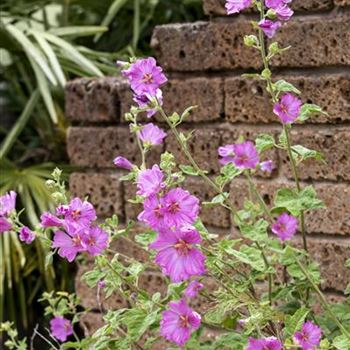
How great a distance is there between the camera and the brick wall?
2.08 m

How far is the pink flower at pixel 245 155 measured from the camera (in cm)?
154

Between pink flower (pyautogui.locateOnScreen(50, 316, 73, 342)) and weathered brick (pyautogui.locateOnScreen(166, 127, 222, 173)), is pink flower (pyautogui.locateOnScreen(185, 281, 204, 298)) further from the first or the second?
weathered brick (pyautogui.locateOnScreen(166, 127, 222, 173))

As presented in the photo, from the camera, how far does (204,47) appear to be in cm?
233

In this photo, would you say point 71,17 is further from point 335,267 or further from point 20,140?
point 335,267

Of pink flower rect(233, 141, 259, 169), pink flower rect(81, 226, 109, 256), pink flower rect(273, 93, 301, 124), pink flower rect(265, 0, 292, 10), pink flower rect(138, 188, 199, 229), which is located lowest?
pink flower rect(81, 226, 109, 256)

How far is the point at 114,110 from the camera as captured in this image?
2576 mm

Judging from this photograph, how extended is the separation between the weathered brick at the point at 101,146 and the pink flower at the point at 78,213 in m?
0.89

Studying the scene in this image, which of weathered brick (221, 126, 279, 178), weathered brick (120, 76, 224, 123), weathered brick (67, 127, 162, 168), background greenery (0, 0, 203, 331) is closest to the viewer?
weathered brick (221, 126, 279, 178)

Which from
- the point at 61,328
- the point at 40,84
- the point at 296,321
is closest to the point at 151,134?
the point at 296,321

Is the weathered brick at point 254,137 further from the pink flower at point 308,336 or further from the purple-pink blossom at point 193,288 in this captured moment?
the pink flower at point 308,336

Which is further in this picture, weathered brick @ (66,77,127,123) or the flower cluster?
weathered brick @ (66,77,127,123)

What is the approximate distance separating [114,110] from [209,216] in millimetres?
413

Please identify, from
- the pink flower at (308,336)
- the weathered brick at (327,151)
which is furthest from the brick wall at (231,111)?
the pink flower at (308,336)

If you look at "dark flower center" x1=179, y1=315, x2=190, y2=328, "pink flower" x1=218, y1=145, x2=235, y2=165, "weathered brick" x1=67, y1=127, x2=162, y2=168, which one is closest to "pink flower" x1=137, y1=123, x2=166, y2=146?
"pink flower" x1=218, y1=145, x2=235, y2=165
